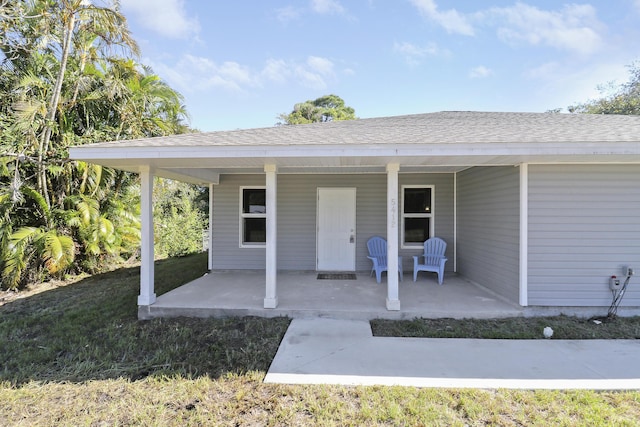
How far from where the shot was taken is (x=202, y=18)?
342 inches

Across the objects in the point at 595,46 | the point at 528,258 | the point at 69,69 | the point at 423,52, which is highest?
the point at 595,46

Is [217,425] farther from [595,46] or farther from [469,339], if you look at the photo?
[595,46]

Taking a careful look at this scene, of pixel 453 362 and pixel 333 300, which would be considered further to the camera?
pixel 333 300

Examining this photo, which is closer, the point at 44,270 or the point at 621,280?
the point at 621,280

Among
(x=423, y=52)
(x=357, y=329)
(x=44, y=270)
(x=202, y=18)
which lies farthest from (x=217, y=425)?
(x=423, y=52)

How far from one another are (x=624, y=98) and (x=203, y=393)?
24.2m

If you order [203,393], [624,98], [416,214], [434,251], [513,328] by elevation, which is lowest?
[203,393]

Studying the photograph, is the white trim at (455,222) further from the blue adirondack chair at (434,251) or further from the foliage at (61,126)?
the foliage at (61,126)

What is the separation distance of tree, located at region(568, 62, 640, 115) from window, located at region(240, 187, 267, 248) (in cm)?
1988

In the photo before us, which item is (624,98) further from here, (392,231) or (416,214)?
(392,231)

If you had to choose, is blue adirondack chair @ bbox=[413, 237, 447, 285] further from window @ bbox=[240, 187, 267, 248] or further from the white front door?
window @ bbox=[240, 187, 267, 248]

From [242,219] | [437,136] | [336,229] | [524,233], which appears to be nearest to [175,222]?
[242,219]

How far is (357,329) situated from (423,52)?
31.6 ft

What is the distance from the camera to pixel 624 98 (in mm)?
17141
